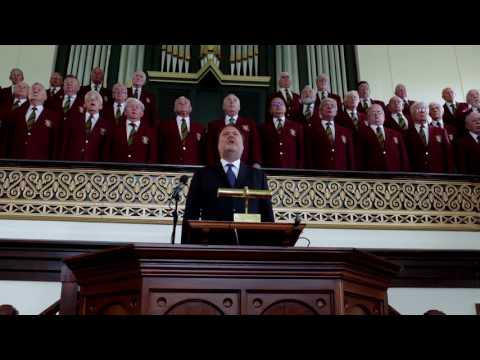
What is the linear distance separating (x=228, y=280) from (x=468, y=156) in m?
3.58

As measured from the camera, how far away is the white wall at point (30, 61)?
25.6 feet

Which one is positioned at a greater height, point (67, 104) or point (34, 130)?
point (67, 104)

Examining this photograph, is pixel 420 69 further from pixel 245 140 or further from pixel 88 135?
pixel 88 135

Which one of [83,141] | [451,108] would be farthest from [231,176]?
[451,108]

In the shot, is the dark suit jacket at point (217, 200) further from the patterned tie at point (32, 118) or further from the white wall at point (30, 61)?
the white wall at point (30, 61)

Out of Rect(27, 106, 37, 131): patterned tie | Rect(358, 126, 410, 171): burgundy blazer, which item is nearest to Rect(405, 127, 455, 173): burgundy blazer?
Rect(358, 126, 410, 171): burgundy blazer

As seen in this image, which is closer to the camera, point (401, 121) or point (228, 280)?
point (228, 280)

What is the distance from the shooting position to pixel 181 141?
4836 millimetres

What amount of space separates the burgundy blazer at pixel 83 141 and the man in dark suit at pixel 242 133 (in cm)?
79

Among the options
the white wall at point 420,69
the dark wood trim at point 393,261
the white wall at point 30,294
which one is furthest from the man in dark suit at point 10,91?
the white wall at point 420,69

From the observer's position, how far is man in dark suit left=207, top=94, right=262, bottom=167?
4.83m

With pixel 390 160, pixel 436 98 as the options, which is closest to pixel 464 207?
pixel 390 160

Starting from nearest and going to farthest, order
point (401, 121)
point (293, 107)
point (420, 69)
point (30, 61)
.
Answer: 1. point (401, 121)
2. point (293, 107)
3. point (30, 61)
4. point (420, 69)

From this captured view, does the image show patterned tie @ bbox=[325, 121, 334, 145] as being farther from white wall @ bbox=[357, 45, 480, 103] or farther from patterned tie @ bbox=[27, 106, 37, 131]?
white wall @ bbox=[357, 45, 480, 103]
